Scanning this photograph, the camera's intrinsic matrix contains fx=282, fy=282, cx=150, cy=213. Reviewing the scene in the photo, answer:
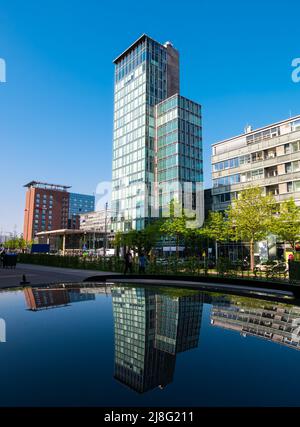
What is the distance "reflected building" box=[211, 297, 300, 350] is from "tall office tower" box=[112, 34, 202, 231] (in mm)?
65144

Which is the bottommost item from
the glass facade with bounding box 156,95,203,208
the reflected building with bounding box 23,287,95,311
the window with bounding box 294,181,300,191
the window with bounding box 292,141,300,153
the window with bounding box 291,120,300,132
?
the reflected building with bounding box 23,287,95,311

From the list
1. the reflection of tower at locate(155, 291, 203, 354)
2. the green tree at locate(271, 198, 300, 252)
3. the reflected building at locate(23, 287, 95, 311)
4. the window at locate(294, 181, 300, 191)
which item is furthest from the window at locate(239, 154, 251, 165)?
the reflected building at locate(23, 287, 95, 311)

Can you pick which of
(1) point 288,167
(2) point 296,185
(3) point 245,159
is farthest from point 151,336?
(3) point 245,159

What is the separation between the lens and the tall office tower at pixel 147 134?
245ft

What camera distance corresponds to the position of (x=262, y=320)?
6.26 metres

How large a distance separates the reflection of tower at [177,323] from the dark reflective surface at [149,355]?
0.02 metres

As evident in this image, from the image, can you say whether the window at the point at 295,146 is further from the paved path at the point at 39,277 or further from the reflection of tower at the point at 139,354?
the reflection of tower at the point at 139,354

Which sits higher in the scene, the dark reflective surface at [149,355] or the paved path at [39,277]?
the dark reflective surface at [149,355]

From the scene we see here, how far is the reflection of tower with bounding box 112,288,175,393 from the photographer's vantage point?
3338 millimetres

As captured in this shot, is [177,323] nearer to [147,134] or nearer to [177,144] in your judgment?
[177,144]

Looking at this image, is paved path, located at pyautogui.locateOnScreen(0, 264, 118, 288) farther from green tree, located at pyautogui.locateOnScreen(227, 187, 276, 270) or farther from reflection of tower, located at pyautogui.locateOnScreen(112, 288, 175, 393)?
green tree, located at pyautogui.locateOnScreen(227, 187, 276, 270)

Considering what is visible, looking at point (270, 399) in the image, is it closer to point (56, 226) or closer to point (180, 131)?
point (180, 131)

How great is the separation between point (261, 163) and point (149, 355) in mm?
47045

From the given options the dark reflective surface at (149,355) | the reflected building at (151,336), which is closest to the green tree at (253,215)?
the reflected building at (151,336)
